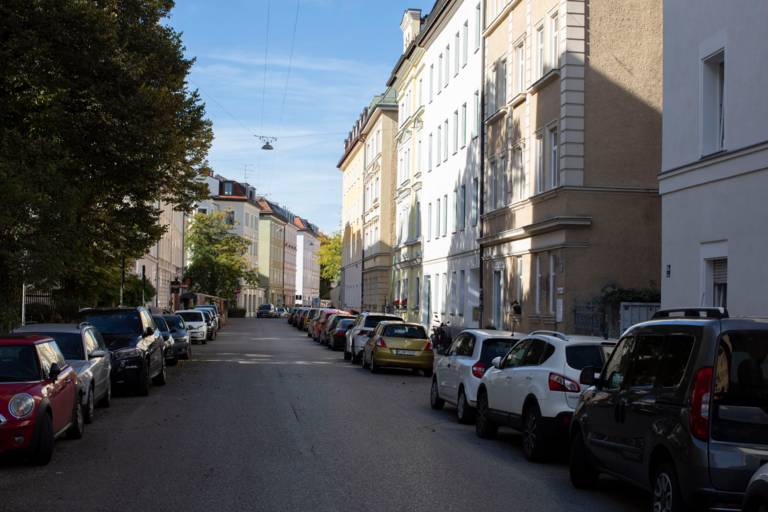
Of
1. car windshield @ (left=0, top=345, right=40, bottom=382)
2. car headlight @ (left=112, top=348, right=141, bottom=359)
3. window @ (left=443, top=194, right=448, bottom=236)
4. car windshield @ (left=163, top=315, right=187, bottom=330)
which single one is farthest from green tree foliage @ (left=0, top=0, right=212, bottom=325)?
window @ (left=443, top=194, right=448, bottom=236)

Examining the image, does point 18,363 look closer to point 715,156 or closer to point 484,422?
point 484,422

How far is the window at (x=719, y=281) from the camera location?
19266mm

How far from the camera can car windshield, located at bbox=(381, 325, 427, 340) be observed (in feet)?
92.8

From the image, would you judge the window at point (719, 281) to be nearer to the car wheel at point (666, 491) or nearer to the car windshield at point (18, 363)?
the car wheel at point (666, 491)

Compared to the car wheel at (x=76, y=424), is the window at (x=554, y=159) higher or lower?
higher

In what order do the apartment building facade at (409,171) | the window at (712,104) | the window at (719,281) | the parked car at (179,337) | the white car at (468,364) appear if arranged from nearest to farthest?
the white car at (468,364)
the window at (719,281)
the window at (712,104)
the parked car at (179,337)
the apartment building facade at (409,171)

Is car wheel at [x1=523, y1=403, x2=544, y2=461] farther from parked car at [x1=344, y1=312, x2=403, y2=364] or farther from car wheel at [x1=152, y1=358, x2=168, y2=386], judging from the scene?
parked car at [x1=344, y1=312, x2=403, y2=364]

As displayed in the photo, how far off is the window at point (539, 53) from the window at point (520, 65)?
1379 mm

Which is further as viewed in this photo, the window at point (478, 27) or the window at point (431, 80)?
the window at point (431, 80)

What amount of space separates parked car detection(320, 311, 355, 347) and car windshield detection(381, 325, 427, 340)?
1562cm

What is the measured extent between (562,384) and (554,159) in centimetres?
1858

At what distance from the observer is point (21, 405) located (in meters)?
11.2

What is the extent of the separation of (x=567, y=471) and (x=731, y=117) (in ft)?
30.5

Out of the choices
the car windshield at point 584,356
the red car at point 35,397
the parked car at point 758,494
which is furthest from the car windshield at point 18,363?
the parked car at point 758,494
